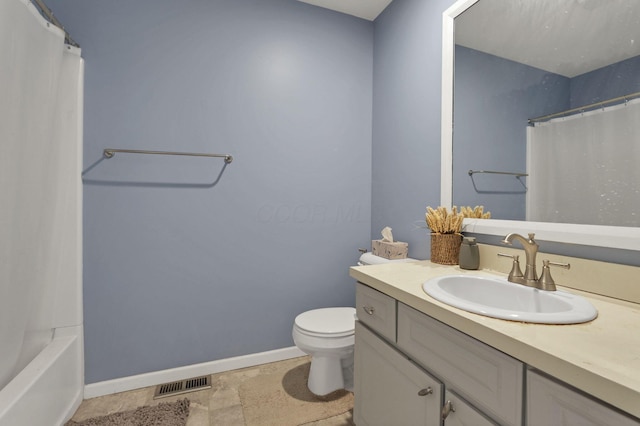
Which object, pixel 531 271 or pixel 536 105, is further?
pixel 536 105

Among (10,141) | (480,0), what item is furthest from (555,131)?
(10,141)

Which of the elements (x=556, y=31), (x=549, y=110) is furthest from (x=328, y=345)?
(x=556, y=31)

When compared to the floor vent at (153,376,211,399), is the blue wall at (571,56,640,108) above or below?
above

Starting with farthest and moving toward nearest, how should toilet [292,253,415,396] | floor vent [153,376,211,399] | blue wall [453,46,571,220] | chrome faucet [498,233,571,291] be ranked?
1. floor vent [153,376,211,399]
2. toilet [292,253,415,396]
3. blue wall [453,46,571,220]
4. chrome faucet [498,233,571,291]

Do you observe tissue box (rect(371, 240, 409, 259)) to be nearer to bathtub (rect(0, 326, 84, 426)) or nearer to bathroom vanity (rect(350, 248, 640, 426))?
bathroom vanity (rect(350, 248, 640, 426))

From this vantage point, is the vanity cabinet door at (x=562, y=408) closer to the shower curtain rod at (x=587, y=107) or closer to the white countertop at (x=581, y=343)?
the white countertop at (x=581, y=343)

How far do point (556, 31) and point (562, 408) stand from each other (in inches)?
49.5

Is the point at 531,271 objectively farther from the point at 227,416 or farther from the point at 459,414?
the point at 227,416

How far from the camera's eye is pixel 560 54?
1.08m

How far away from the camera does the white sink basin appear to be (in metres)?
0.72

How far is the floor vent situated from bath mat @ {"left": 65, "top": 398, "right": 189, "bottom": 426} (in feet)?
0.35

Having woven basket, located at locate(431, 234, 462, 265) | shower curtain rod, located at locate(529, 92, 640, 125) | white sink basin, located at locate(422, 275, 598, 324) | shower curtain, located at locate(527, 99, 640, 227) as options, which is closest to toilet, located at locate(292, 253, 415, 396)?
woven basket, located at locate(431, 234, 462, 265)

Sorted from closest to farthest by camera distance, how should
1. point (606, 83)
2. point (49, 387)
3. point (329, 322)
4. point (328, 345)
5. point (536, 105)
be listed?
point (606, 83)
point (536, 105)
point (49, 387)
point (328, 345)
point (329, 322)

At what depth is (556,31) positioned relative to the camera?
109cm
